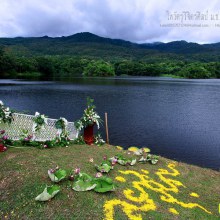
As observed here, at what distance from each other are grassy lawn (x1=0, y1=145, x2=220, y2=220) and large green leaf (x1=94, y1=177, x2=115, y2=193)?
0.15 metres

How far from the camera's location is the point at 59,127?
1075 centimetres

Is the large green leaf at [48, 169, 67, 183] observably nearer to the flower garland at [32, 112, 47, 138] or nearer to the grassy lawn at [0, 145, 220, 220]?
the grassy lawn at [0, 145, 220, 220]

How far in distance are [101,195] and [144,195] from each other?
1.44 meters

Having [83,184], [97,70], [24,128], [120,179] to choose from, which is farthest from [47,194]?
[97,70]

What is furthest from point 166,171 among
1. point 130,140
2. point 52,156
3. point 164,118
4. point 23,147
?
point 164,118

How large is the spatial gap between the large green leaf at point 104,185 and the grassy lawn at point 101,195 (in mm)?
153

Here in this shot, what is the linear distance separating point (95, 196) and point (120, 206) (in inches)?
29.8

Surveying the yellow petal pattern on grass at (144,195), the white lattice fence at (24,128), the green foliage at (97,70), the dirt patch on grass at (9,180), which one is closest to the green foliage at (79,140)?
the white lattice fence at (24,128)

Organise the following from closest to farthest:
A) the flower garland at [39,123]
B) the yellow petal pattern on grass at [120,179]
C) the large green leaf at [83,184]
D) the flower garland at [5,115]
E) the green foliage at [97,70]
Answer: the large green leaf at [83,184], the yellow petal pattern on grass at [120,179], the flower garland at [5,115], the flower garland at [39,123], the green foliage at [97,70]

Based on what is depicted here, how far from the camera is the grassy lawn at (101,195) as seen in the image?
5.72m

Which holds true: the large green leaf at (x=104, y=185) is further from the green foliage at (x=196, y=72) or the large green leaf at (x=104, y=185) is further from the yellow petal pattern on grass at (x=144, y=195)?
the green foliage at (x=196, y=72)

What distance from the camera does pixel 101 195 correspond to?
6.46 metres

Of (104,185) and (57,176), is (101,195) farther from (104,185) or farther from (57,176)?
(57,176)

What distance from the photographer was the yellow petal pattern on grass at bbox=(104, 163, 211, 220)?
6.00m
